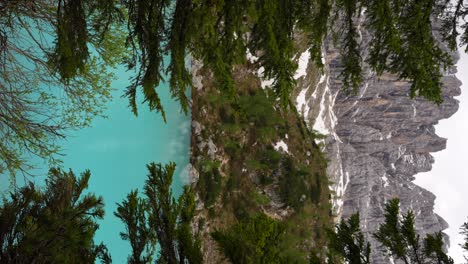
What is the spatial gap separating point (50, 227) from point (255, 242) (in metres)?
1.28

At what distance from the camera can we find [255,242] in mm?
2037

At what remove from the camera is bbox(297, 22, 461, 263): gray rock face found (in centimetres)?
1886

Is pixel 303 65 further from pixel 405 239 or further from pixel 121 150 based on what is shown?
pixel 405 239

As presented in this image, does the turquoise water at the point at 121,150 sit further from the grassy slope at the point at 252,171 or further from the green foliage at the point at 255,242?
the green foliage at the point at 255,242

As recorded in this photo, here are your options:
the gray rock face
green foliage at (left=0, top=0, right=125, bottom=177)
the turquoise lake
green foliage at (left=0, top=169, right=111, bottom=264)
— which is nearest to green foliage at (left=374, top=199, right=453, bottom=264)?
green foliage at (left=0, top=169, right=111, bottom=264)

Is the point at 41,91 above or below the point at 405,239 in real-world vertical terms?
above

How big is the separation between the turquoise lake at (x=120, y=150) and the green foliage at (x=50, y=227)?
3635 mm

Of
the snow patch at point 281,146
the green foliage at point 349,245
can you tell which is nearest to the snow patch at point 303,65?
the snow patch at point 281,146

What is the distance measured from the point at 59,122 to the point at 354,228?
486 centimetres

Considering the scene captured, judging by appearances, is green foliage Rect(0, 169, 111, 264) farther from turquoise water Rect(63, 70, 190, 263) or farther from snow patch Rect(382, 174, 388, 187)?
snow patch Rect(382, 174, 388, 187)

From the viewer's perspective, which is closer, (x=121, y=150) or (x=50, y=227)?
(x=50, y=227)

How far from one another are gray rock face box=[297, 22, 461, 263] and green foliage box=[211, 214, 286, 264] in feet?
50.6

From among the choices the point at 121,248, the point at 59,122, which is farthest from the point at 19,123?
the point at 121,248

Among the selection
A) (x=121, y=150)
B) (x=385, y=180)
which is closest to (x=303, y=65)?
(x=121, y=150)
